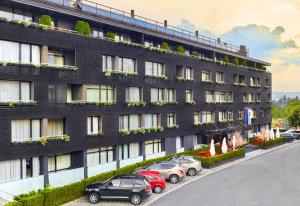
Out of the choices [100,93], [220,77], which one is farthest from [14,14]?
[220,77]

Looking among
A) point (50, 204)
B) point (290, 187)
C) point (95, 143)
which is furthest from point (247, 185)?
point (50, 204)

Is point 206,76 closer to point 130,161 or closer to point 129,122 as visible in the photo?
point 129,122

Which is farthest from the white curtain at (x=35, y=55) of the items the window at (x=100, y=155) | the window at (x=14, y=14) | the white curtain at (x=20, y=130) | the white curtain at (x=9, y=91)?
the window at (x=100, y=155)

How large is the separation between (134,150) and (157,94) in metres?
7.92

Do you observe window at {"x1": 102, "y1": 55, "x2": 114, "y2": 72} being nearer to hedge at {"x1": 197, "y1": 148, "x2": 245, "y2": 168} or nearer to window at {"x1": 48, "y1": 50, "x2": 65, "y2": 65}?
window at {"x1": 48, "y1": 50, "x2": 65, "y2": 65}

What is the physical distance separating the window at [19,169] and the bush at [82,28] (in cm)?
1245

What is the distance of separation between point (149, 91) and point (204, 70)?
15902 millimetres

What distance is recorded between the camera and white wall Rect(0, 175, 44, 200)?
30138 mm

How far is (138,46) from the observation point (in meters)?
45.6

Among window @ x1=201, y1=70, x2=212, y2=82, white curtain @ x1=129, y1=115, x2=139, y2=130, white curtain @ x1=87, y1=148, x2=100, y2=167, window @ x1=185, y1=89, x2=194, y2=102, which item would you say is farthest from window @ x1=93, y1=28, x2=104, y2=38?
window @ x1=201, y1=70, x2=212, y2=82

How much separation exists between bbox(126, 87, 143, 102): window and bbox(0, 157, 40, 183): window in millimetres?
14136

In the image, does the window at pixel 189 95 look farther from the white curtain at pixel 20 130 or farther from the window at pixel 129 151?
the white curtain at pixel 20 130

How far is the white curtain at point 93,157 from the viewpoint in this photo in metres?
39.0

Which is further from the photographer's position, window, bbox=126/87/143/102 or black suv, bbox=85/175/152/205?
window, bbox=126/87/143/102
